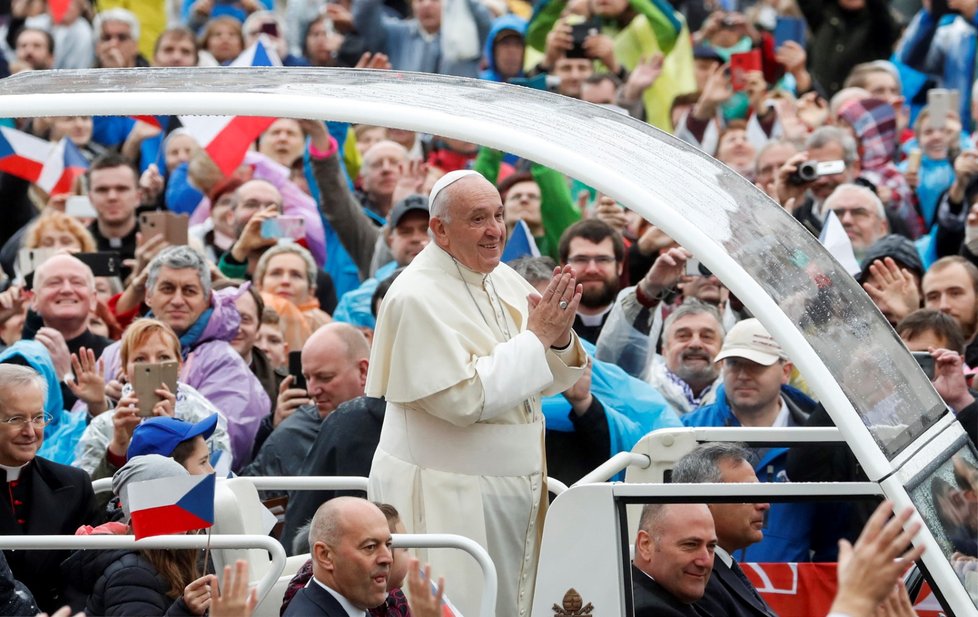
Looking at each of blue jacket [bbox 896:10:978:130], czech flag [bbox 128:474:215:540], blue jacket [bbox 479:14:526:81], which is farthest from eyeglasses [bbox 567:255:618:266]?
blue jacket [bbox 896:10:978:130]

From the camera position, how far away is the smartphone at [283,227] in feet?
34.6

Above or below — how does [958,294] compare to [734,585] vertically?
above

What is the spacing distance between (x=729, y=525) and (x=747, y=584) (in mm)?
202

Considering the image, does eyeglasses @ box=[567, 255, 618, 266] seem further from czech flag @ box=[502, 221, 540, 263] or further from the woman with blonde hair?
the woman with blonde hair

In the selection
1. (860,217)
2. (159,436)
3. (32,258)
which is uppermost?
(860,217)

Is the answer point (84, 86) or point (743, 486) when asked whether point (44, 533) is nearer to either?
point (84, 86)

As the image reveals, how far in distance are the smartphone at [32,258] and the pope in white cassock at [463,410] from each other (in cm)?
465

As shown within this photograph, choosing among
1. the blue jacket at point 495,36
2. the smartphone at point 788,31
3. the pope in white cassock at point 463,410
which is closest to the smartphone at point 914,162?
the smartphone at point 788,31

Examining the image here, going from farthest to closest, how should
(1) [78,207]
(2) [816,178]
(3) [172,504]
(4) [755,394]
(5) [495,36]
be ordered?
(5) [495,36] < (1) [78,207] < (2) [816,178] < (4) [755,394] < (3) [172,504]

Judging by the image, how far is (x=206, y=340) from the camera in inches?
340

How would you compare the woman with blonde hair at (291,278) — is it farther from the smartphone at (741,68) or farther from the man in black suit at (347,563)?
the man in black suit at (347,563)

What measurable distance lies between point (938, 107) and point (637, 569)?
24.0ft

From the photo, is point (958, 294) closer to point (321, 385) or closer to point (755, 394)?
point (755, 394)

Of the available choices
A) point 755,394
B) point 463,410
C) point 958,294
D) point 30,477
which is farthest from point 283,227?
point 463,410
